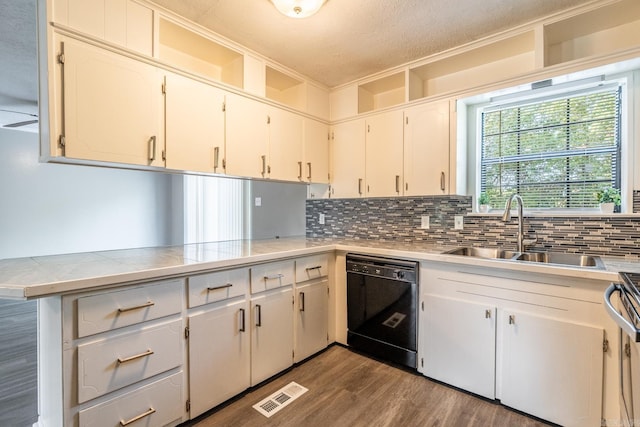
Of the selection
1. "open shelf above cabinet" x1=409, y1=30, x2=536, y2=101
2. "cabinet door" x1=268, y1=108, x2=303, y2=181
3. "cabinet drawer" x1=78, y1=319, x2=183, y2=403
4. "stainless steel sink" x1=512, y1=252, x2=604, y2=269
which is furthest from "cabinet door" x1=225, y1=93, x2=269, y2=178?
"stainless steel sink" x1=512, y1=252, x2=604, y2=269

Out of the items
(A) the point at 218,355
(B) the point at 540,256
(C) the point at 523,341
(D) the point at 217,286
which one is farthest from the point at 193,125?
(B) the point at 540,256

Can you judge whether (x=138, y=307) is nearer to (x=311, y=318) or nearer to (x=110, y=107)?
(x=110, y=107)

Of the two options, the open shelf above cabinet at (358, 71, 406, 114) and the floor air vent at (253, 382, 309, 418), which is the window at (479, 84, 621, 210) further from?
the floor air vent at (253, 382, 309, 418)

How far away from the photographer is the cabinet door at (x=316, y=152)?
2.90m

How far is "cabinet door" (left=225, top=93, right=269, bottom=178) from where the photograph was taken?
227cm

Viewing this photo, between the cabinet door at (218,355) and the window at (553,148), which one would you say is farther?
the window at (553,148)

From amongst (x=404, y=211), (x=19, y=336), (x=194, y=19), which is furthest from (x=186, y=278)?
(x=19, y=336)

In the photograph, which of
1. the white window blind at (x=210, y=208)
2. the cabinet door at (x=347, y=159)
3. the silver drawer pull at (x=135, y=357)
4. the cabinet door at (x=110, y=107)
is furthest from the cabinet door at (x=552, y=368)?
the cabinet door at (x=110, y=107)

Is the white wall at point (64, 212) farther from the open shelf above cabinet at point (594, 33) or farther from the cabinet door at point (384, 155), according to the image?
the open shelf above cabinet at point (594, 33)

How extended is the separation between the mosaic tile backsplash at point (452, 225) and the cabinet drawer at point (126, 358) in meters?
1.99

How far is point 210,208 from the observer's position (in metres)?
2.79

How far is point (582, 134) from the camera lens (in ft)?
7.11

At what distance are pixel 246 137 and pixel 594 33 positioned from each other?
2475 mm

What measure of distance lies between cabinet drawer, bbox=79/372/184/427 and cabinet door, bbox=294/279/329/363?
919 mm
